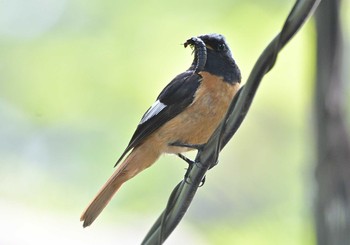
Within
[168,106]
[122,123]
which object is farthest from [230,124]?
[122,123]

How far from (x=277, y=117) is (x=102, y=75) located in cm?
205

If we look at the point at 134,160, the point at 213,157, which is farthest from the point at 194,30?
the point at 213,157

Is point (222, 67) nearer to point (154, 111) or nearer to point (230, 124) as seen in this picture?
point (154, 111)

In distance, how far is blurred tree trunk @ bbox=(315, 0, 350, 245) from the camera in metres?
5.02

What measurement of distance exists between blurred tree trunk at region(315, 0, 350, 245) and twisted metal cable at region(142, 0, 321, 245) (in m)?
1.86

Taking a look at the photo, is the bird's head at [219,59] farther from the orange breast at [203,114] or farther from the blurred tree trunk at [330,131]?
the blurred tree trunk at [330,131]

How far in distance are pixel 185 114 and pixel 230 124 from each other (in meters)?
1.87

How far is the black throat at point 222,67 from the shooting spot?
200 inches

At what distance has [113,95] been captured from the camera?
890 centimetres

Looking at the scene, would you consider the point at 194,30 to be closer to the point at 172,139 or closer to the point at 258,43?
the point at 258,43

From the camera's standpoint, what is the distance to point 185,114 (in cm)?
498

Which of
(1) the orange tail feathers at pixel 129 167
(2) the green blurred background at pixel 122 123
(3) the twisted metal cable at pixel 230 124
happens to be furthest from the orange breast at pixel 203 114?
(2) the green blurred background at pixel 122 123

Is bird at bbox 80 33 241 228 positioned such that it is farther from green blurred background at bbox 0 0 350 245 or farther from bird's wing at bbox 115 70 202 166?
green blurred background at bbox 0 0 350 245

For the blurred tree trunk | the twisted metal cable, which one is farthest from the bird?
the twisted metal cable
